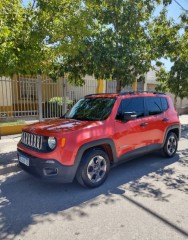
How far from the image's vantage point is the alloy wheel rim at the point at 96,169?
13.9 ft

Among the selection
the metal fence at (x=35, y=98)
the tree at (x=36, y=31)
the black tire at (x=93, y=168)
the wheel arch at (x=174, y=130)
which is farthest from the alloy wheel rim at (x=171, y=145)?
the metal fence at (x=35, y=98)

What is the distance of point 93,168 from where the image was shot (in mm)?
4277

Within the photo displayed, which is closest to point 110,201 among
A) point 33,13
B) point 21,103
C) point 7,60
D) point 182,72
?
point 7,60

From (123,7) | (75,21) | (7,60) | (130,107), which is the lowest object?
(130,107)

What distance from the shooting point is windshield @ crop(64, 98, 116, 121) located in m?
4.67

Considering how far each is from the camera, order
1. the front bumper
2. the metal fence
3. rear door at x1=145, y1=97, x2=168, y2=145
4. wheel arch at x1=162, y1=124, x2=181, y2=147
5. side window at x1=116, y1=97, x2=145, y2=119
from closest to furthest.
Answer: the front bumper → side window at x1=116, y1=97, x2=145, y2=119 → rear door at x1=145, y1=97, x2=168, y2=145 → wheel arch at x1=162, y1=124, x2=181, y2=147 → the metal fence

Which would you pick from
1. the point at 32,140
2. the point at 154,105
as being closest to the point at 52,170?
the point at 32,140

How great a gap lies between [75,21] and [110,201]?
13.1ft

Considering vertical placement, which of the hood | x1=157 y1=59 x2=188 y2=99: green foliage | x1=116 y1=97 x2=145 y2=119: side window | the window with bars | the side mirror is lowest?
the hood

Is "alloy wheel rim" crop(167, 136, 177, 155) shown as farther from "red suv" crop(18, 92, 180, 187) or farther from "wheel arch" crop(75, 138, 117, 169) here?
"wheel arch" crop(75, 138, 117, 169)

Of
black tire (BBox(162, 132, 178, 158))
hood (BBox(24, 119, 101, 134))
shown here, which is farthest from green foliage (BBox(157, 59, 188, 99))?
hood (BBox(24, 119, 101, 134))

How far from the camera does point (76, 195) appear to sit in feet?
13.1

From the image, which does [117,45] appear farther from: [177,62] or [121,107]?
[177,62]

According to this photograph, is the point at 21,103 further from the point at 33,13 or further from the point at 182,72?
the point at 182,72
